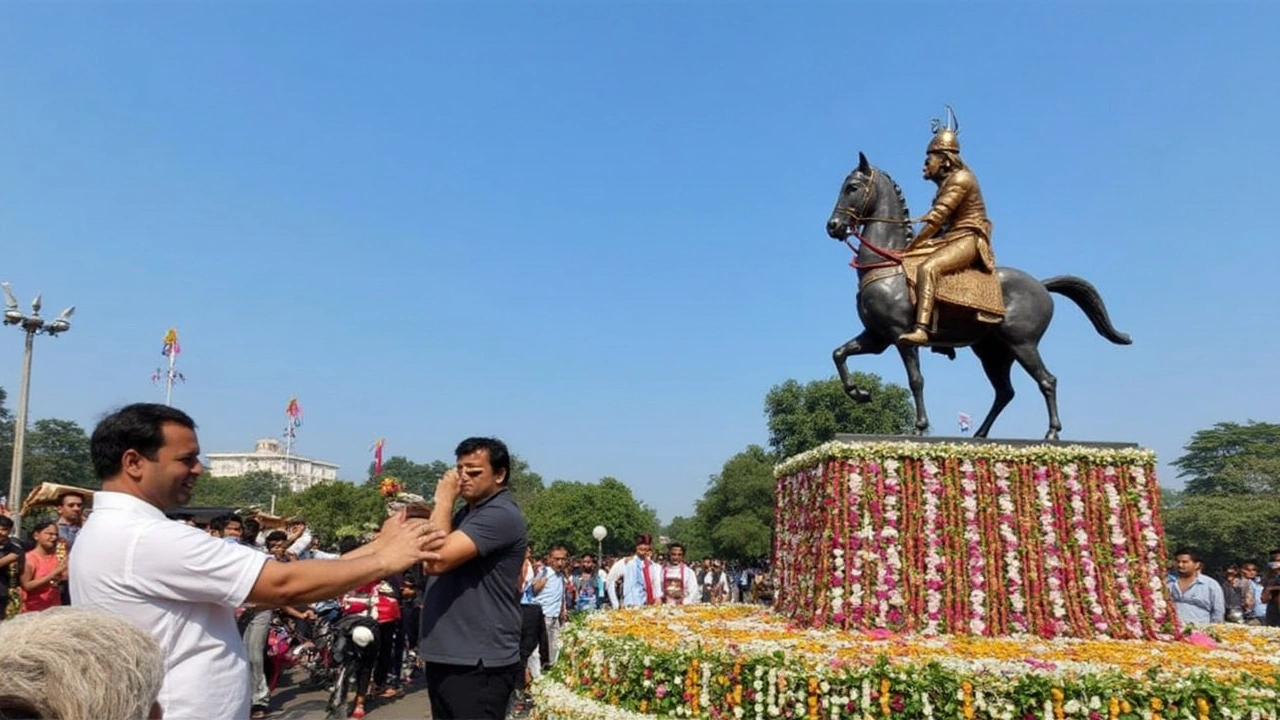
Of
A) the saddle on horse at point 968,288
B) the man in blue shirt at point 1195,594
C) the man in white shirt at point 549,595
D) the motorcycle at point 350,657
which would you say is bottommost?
the motorcycle at point 350,657

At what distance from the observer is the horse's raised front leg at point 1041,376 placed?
9.16 m

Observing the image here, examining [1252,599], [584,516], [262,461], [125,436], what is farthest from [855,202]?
[262,461]

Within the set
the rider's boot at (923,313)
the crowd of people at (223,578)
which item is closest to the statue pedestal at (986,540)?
the rider's boot at (923,313)

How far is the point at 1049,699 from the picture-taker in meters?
6.00

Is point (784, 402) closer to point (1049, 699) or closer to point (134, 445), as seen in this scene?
point (1049, 699)

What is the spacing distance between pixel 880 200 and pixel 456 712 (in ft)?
23.6

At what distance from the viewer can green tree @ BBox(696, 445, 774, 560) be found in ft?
149

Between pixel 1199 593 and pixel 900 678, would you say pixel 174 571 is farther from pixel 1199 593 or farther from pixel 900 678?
pixel 1199 593

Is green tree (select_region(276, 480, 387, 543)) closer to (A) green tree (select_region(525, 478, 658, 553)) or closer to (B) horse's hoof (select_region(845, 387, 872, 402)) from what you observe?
(A) green tree (select_region(525, 478, 658, 553))

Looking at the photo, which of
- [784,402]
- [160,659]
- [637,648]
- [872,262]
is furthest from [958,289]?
[784,402]

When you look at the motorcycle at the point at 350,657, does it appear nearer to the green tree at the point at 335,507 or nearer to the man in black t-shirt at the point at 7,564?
the man in black t-shirt at the point at 7,564

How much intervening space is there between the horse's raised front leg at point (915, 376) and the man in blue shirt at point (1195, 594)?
457 centimetres

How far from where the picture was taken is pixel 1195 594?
11031mm

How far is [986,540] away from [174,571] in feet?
24.7
